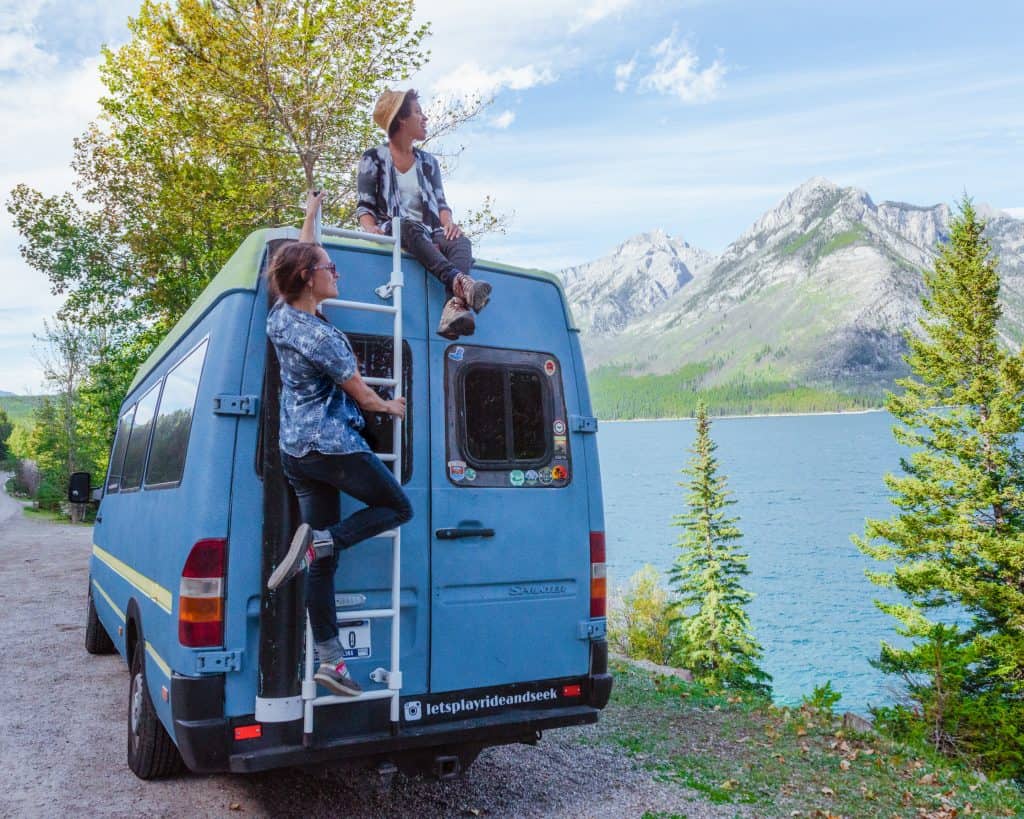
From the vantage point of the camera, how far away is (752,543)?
248 feet

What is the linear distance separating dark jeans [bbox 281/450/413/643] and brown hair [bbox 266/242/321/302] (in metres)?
0.75

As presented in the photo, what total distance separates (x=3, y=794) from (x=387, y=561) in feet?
10.0

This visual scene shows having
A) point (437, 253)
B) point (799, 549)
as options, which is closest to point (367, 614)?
point (437, 253)

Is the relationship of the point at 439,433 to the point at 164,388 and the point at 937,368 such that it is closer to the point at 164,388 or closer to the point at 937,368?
the point at 164,388

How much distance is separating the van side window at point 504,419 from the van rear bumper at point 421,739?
47.8 inches

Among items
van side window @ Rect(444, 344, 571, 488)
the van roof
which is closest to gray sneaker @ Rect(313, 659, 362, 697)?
van side window @ Rect(444, 344, 571, 488)

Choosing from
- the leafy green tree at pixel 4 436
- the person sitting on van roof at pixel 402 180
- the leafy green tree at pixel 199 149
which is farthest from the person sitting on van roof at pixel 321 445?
the leafy green tree at pixel 4 436

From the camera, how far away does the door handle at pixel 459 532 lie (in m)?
4.05

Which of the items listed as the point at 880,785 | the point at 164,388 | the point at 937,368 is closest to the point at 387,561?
the point at 164,388

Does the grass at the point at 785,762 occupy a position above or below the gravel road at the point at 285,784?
below

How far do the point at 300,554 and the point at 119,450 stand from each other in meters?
4.71

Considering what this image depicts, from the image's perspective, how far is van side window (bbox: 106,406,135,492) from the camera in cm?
686

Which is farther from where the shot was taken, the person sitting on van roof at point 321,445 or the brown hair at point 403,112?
the brown hair at point 403,112

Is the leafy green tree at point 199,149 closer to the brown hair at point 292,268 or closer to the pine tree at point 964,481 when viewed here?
the brown hair at point 292,268
